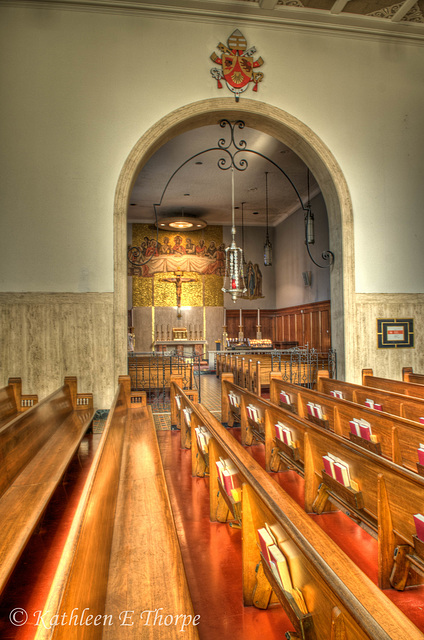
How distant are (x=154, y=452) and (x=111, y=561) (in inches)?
42.1

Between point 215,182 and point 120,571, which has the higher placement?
point 215,182

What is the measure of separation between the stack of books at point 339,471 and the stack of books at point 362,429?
72 cm

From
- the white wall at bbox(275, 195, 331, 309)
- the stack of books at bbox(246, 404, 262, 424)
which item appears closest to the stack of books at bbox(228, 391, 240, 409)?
the stack of books at bbox(246, 404, 262, 424)

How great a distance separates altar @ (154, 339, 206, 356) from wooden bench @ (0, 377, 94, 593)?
24.3ft

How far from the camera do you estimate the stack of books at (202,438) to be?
2285 mm

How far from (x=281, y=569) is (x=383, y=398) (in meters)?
2.55

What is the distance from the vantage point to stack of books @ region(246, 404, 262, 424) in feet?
9.93

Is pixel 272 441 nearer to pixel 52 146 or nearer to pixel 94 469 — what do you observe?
pixel 94 469

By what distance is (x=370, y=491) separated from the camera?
1750 millimetres

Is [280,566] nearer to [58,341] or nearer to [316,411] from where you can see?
[316,411]

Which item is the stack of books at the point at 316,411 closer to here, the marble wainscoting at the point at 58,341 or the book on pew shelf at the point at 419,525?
the book on pew shelf at the point at 419,525

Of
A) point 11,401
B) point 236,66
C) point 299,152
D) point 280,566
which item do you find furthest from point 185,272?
point 280,566

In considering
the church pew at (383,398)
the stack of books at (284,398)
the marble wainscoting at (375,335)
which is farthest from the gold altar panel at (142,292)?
the stack of books at (284,398)

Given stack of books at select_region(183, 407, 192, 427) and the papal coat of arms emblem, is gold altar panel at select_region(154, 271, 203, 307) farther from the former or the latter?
stack of books at select_region(183, 407, 192, 427)
